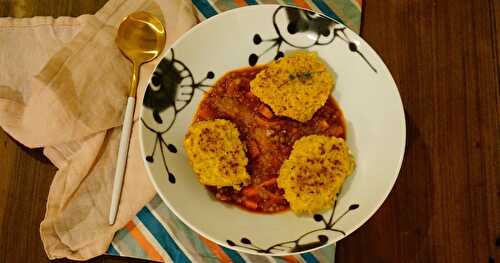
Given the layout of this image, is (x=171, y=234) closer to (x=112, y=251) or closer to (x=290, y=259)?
(x=112, y=251)

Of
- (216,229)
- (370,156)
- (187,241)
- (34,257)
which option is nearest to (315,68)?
(370,156)

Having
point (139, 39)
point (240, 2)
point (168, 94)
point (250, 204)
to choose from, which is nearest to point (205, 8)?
point (240, 2)

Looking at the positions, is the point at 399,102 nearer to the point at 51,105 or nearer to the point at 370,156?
the point at 370,156

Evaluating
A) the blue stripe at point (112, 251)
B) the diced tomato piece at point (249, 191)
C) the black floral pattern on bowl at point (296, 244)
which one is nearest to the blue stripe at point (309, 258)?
the black floral pattern on bowl at point (296, 244)

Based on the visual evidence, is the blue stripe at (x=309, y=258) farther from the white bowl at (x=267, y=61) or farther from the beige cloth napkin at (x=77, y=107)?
the beige cloth napkin at (x=77, y=107)

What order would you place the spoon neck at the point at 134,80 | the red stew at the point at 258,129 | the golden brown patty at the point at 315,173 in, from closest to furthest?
1. the golden brown patty at the point at 315,173
2. the red stew at the point at 258,129
3. the spoon neck at the point at 134,80

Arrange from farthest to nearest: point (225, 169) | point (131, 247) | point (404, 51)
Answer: point (404, 51) → point (131, 247) → point (225, 169)

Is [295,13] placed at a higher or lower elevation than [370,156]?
higher
